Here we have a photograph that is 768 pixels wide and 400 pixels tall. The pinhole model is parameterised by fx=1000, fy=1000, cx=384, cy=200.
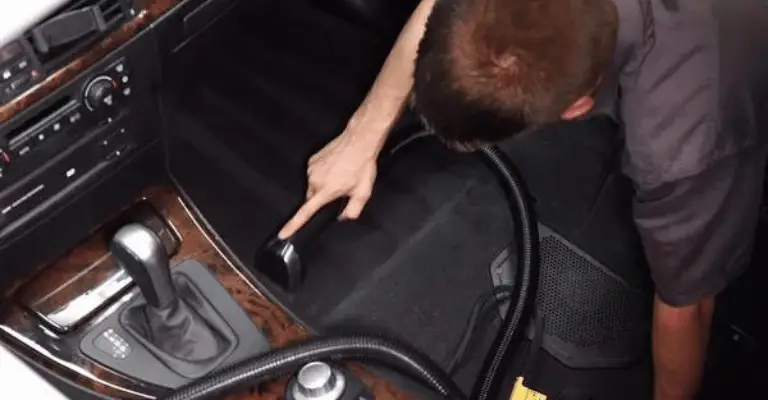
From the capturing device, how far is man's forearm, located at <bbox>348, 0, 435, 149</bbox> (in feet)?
3.80

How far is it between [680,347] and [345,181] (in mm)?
434

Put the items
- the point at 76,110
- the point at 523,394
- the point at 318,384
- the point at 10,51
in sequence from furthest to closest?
the point at 523,394, the point at 318,384, the point at 76,110, the point at 10,51

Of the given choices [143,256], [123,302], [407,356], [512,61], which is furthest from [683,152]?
[123,302]

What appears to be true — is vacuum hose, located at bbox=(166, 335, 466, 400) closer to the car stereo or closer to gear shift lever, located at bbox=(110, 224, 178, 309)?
gear shift lever, located at bbox=(110, 224, 178, 309)

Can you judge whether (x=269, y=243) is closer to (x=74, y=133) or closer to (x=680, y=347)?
(x=74, y=133)

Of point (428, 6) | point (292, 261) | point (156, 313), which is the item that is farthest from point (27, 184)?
point (428, 6)

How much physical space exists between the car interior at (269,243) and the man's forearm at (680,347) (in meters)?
0.12

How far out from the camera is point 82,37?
864 millimetres

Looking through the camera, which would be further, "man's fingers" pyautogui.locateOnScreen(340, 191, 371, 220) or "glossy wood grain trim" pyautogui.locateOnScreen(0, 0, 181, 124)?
"man's fingers" pyautogui.locateOnScreen(340, 191, 371, 220)

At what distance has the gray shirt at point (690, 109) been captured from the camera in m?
0.93

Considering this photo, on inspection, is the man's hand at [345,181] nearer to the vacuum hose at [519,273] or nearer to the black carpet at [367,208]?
the black carpet at [367,208]

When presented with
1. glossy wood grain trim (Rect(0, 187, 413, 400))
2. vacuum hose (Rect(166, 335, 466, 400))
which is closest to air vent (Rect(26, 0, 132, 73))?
glossy wood grain trim (Rect(0, 187, 413, 400))

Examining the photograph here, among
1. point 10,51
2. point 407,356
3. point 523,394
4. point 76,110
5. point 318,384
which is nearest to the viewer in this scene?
point 10,51

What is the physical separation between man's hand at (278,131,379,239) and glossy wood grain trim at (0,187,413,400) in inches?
3.6
